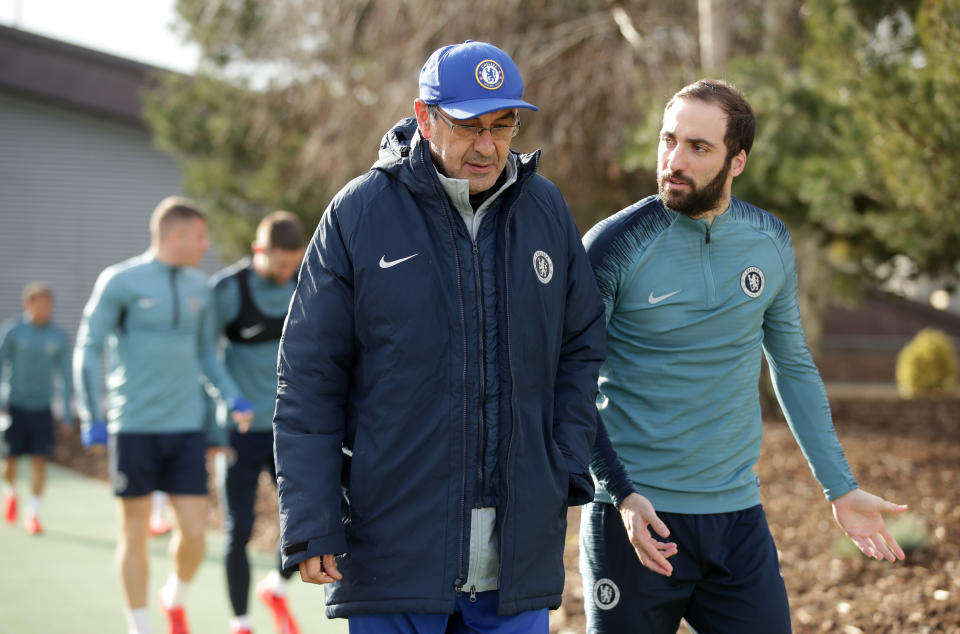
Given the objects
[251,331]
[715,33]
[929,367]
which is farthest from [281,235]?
[929,367]

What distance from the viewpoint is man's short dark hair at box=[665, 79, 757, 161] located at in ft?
10.4

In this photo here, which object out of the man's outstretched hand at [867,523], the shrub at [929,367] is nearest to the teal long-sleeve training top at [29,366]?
the man's outstretched hand at [867,523]

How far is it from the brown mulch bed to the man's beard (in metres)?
2.69

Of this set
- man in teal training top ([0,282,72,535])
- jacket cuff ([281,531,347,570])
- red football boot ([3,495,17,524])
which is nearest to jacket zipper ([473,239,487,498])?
jacket cuff ([281,531,347,570])

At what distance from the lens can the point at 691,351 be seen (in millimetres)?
3170

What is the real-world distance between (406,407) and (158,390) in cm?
341

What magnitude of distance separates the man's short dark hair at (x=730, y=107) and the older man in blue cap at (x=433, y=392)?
680 mm

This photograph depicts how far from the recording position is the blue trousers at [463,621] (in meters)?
2.70

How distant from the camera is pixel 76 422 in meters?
16.1

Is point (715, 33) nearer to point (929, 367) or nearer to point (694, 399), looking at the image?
point (694, 399)

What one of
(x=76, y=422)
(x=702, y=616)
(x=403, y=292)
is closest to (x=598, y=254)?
(x=403, y=292)

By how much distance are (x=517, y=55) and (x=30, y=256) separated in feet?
40.1

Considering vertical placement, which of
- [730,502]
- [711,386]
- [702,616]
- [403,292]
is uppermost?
[403,292]

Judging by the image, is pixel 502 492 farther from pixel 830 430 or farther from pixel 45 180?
pixel 45 180
